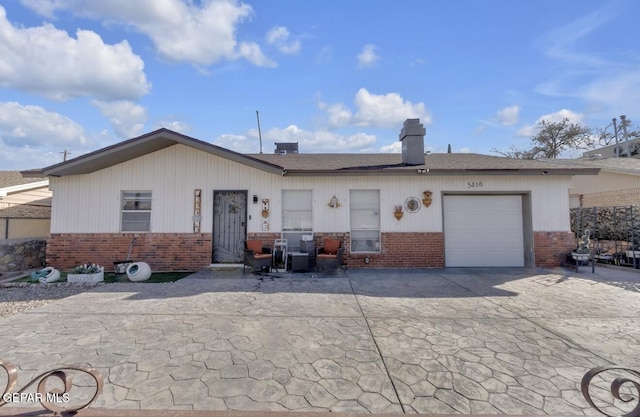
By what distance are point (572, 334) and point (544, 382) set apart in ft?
5.62

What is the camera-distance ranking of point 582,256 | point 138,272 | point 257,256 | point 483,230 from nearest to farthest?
point 138,272
point 257,256
point 582,256
point 483,230

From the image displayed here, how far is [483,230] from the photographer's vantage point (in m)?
9.52

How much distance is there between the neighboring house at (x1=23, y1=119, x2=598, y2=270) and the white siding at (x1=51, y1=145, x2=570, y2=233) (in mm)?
30

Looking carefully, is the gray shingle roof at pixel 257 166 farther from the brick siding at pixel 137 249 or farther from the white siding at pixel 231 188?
the brick siding at pixel 137 249

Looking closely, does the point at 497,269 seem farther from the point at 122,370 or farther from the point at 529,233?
the point at 122,370

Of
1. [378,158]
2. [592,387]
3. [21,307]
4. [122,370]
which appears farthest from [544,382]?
[378,158]

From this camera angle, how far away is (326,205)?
938cm

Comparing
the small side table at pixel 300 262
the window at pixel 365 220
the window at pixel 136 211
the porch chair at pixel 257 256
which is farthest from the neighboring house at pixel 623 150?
the window at pixel 136 211

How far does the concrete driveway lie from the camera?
9.52 ft

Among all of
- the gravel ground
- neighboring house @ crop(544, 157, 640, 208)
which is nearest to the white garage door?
neighboring house @ crop(544, 157, 640, 208)

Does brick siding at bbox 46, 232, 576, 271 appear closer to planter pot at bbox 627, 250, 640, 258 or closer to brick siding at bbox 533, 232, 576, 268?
brick siding at bbox 533, 232, 576, 268

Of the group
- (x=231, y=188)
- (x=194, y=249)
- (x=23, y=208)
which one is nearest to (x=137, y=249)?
(x=194, y=249)

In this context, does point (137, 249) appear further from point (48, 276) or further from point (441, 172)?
point (441, 172)

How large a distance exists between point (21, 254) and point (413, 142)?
12458 millimetres
